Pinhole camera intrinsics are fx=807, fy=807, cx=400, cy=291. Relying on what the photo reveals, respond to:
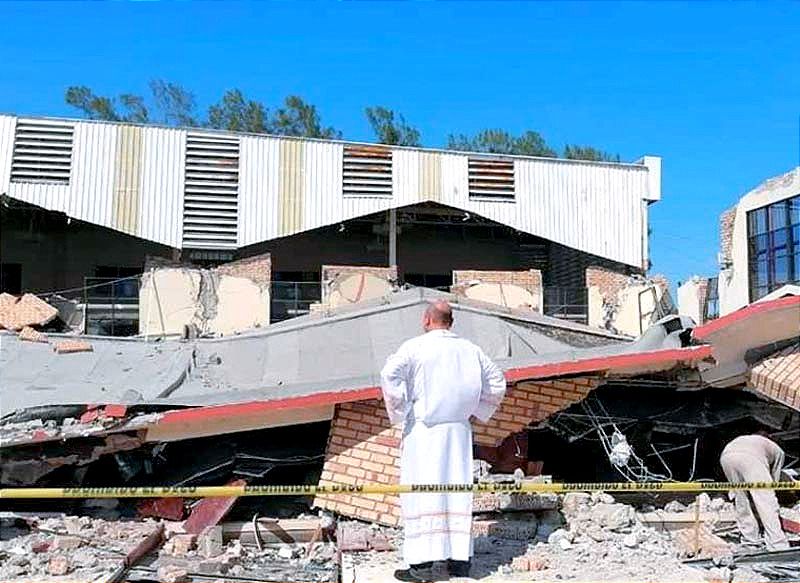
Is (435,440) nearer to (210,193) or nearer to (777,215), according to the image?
(210,193)

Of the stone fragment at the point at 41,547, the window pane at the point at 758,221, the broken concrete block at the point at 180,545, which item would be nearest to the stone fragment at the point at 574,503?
the broken concrete block at the point at 180,545

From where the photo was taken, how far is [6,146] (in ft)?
62.7

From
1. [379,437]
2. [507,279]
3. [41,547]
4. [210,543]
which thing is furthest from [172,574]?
[507,279]

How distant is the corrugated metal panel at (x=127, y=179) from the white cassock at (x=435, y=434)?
634 inches

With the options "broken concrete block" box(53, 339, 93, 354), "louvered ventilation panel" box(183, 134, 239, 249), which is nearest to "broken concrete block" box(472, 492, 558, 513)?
"broken concrete block" box(53, 339, 93, 354)

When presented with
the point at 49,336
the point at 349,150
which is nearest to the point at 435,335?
the point at 49,336

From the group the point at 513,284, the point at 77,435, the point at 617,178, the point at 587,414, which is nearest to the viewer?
the point at 77,435

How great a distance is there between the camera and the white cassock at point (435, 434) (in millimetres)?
4773

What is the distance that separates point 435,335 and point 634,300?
16580 millimetres

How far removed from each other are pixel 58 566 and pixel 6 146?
54.1ft

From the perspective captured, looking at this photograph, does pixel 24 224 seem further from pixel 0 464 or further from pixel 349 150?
pixel 0 464

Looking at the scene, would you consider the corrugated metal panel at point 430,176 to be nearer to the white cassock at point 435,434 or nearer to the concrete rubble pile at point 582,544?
the concrete rubble pile at point 582,544

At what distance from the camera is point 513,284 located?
19.5m

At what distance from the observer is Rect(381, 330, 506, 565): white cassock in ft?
15.7
